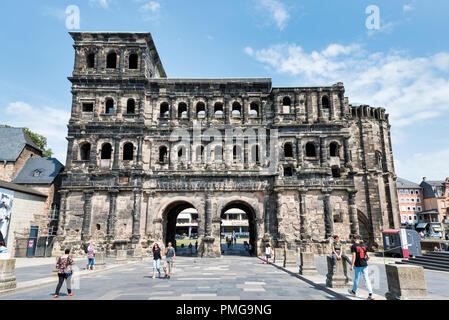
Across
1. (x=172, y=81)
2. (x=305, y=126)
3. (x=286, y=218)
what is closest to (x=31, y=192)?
(x=172, y=81)

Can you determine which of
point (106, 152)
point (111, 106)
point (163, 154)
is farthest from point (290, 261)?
point (111, 106)

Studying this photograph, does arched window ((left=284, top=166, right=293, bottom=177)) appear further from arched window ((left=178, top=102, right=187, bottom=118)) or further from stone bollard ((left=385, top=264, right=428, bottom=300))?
stone bollard ((left=385, top=264, right=428, bottom=300))

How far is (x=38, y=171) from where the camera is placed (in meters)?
30.0

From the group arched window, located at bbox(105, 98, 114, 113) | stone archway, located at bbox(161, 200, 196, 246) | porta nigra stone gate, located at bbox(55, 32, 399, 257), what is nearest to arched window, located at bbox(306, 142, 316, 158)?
porta nigra stone gate, located at bbox(55, 32, 399, 257)

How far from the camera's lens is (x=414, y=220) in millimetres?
66750

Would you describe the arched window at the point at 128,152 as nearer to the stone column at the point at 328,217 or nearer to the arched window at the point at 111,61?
the arched window at the point at 111,61

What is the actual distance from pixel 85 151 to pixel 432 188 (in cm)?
7354

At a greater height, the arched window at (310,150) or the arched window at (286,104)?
the arched window at (286,104)

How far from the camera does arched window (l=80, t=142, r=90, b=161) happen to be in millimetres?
26580

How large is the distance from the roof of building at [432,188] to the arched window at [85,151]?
237 feet

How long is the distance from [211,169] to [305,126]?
9959mm

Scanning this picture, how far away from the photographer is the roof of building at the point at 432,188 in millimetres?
64250

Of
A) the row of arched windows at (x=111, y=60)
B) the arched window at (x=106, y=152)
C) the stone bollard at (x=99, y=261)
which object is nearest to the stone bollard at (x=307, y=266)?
the stone bollard at (x=99, y=261)

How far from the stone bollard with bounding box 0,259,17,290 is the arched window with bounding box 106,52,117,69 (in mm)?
23824
